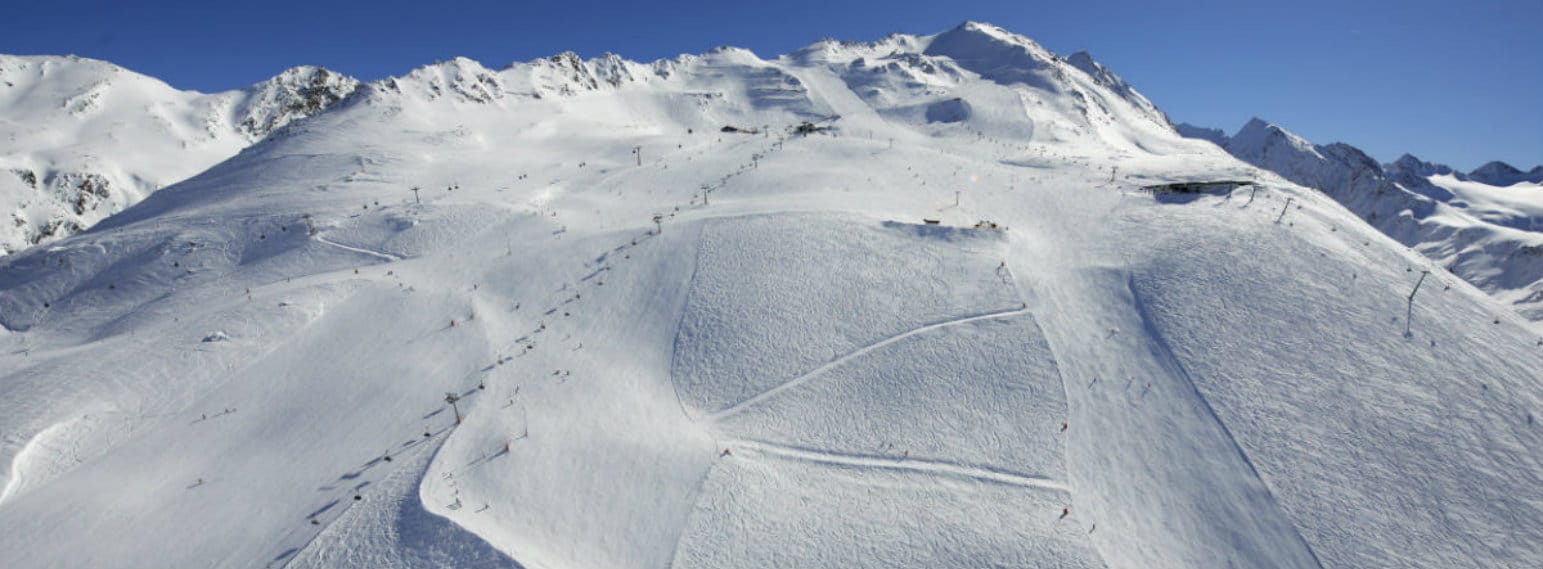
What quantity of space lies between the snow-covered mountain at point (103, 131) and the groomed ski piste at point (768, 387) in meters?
122

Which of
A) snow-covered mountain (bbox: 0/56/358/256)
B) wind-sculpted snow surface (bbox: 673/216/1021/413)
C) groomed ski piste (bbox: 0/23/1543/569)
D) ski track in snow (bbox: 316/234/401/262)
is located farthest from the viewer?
snow-covered mountain (bbox: 0/56/358/256)

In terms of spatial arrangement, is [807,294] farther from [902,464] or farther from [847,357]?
[902,464]

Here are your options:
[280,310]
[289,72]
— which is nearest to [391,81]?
[280,310]

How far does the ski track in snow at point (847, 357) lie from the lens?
991 inches

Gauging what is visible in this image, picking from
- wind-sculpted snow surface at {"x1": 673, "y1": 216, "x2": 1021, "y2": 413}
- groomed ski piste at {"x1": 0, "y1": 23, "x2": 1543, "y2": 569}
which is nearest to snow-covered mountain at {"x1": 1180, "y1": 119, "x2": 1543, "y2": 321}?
groomed ski piste at {"x1": 0, "y1": 23, "x2": 1543, "y2": 569}

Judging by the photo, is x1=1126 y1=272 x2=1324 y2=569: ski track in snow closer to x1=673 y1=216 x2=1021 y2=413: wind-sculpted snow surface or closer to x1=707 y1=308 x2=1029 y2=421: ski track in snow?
x1=707 y1=308 x2=1029 y2=421: ski track in snow

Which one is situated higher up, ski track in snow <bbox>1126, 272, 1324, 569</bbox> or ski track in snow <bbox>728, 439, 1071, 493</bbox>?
ski track in snow <bbox>1126, 272, 1324, 569</bbox>

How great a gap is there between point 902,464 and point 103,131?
222 meters

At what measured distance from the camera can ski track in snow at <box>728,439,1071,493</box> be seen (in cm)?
2139

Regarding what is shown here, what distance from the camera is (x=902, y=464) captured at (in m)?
22.0

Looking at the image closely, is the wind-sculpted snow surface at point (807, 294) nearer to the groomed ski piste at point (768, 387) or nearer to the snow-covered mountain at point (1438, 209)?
the groomed ski piste at point (768, 387)

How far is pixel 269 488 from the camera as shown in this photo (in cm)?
2067

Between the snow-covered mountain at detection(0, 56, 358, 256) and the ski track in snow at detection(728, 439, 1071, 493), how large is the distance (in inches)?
5894

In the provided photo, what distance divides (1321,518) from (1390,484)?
12.0 ft
